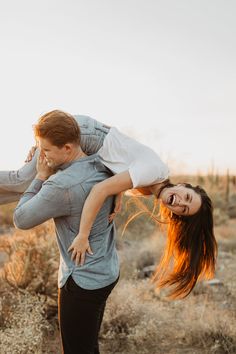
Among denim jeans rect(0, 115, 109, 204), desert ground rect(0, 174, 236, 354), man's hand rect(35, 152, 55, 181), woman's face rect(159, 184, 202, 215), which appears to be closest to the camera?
man's hand rect(35, 152, 55, 181)

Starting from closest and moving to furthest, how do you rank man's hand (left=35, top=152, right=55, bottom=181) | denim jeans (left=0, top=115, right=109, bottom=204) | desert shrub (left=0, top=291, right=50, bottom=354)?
1. man's hand (left=35, top=152, right=55, bottom=181)
2. denim jeans (left=0, top=115, right=109, bottom=204)
3. desert shrub (left=0, top=291, right=50, bottom=354)

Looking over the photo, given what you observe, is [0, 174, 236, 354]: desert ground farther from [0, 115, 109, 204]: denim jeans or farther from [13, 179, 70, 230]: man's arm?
[13, 179, 70, 230]: man's arm

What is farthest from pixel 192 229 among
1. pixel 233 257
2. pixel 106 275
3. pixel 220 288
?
pixel 233 257

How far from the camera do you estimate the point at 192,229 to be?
9.86 ft

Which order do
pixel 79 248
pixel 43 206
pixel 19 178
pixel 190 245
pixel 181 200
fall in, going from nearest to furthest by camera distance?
pixel 43 206 → pixel 79 248 → pixel 181 200 → pixel 19 178 → pixel 190 245

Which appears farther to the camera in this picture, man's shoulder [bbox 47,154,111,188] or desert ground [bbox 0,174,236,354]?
desert ground [bbox 0,174,236,354]

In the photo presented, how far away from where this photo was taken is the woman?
2592mm

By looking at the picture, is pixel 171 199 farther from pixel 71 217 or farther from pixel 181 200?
pixel 71 217

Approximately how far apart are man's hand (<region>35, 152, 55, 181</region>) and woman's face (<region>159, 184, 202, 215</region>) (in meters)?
0.64

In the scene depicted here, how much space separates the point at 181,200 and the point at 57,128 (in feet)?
2.65

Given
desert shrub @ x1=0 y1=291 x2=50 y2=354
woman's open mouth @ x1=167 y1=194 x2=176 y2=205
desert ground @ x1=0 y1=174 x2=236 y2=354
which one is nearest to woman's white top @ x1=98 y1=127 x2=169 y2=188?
woman's open mouth @ x1=167 y1=194 x2=176 y2=205

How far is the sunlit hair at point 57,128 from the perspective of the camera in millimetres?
2455

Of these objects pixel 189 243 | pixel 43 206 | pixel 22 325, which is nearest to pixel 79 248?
pixel 43 206

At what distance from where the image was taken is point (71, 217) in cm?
259
